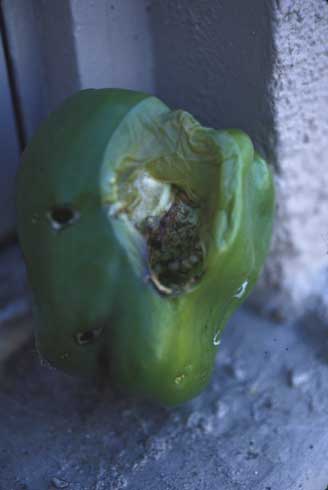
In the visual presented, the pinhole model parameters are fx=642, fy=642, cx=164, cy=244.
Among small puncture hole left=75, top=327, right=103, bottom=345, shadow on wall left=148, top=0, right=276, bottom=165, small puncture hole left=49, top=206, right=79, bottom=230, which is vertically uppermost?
shadow on wall left=148, top=0, right=276, bottom=165

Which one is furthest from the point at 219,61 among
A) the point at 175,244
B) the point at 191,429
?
the point at 191,429

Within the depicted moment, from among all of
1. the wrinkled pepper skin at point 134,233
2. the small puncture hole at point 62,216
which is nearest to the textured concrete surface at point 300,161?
the wrinkled pepper skin at point 134,233

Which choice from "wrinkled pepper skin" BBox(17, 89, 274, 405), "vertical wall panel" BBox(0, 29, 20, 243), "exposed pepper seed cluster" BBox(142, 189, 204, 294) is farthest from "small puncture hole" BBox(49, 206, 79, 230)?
"vertical wall panel" BBox(0, 29, 20, 243)

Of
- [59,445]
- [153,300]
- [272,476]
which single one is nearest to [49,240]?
[153,300]

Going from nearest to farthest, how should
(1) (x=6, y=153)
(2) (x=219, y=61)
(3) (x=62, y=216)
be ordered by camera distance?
(3) (x=62, y=216) → (2) (x=219, y=61) → (1) (x=6, y=153)

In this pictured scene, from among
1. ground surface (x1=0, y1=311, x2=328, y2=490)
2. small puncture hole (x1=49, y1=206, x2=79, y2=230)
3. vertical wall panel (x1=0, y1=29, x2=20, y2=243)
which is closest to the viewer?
small puncture hole (x1=49, y1=206, x2=79, y2=230)

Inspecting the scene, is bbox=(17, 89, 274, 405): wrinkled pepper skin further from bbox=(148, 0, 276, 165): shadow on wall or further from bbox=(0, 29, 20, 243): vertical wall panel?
bbox=(0, 29, 20, 243): vertical wall panel

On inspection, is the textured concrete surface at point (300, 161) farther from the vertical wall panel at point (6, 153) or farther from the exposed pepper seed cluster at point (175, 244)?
the vertical wall panel at point (6, 153)

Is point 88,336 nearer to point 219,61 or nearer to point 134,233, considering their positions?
point 134,233
